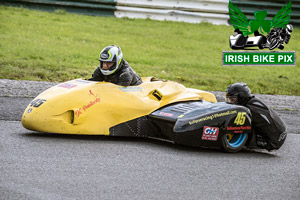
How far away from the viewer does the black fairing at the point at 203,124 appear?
6027 millimetres

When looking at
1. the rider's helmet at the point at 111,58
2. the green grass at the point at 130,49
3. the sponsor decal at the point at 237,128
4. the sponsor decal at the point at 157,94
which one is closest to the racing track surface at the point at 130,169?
the sponsor decal at the point at 237,128

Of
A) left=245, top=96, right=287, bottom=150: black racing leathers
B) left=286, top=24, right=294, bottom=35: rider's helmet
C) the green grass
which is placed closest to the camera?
left=245, top=96, right=287, bottom=150: black racing leathers

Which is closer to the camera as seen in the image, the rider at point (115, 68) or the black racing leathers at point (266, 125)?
the black racing leathers at point (266, 125)

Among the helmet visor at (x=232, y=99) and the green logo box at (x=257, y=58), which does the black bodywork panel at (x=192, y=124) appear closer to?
the helmet visor at (x=232, y=99)

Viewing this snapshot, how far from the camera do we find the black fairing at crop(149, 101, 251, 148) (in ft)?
19.8

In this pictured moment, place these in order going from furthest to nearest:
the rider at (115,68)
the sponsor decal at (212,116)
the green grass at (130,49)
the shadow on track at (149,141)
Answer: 1. the green grass at (130,49)
2. the rider at (115,68)
3. the shadow on track at (149,141)
4. the sponsor decal at (212,116)

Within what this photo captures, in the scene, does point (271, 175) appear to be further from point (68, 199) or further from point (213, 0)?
point (213, 0)

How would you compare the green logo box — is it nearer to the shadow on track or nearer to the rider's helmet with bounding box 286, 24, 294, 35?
the rider's helmet with bounding box 286, 24, 294, 35

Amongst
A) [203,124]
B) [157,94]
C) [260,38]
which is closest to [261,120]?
[203,124]

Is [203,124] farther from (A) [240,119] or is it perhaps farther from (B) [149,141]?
(B) [149,141]

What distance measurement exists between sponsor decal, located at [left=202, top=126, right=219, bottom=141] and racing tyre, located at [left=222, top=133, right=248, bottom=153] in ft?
0.73

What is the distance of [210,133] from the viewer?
607cm

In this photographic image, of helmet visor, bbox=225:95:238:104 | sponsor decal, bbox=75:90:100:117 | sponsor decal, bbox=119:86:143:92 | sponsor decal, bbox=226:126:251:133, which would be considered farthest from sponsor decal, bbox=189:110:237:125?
sponsor decal, bbox=75:90:100:117

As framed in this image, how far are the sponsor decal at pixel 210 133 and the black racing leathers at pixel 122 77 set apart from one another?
129 centimetres
